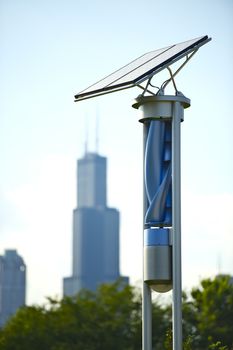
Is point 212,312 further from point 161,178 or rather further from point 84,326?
point 161,178

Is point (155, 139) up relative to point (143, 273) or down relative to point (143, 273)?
up

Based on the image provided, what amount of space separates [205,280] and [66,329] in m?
7.02

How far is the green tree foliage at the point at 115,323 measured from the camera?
4419 centimetres

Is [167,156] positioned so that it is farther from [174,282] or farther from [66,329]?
[66,329]

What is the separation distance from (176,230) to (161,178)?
2.94 ft

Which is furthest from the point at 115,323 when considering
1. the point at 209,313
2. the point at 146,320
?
the point at 146,320

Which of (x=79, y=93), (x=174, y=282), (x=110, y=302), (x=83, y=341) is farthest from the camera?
(x=110, y=302)

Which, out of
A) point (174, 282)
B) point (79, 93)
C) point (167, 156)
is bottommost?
point (174, 282)

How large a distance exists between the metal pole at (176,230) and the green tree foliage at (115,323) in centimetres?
2959

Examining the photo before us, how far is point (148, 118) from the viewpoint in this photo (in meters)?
15.1

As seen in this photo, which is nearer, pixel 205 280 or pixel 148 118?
pixel 148 118

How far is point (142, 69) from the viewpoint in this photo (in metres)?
15.1

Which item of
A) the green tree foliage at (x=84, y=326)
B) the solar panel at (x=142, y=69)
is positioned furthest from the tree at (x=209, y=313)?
the solar panel at (x=142, y=69)

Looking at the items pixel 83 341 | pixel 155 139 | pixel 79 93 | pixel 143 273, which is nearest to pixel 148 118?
pixel 155 139
